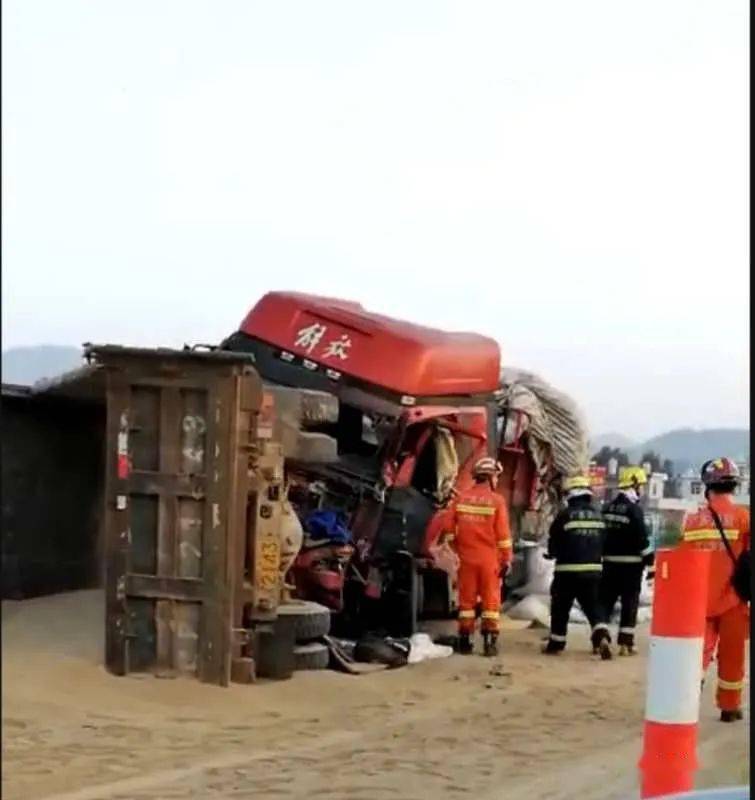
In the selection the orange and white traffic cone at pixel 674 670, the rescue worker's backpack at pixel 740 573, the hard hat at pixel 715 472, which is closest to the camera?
the orange and white traffic cone at pixel 674 670

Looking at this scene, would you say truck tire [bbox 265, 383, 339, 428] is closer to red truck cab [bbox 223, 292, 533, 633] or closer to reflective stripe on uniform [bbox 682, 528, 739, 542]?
red truck cab [bbox 223, 292, 533, 633]

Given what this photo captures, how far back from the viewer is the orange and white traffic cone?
4.07 m

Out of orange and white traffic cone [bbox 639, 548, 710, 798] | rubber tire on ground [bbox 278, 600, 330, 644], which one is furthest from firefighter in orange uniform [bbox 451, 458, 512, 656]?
orange and white traffic cone [bbox 639, 548, 710, 798]

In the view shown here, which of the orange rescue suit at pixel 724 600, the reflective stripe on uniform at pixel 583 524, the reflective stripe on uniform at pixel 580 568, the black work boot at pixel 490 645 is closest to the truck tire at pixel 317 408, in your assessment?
the black work boot at pixel 490 645

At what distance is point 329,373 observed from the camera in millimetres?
9164

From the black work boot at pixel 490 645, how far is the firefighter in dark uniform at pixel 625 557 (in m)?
1.11

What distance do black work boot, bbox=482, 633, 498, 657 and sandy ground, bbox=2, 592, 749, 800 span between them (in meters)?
0.57

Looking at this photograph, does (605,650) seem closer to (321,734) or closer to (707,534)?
(707,534)

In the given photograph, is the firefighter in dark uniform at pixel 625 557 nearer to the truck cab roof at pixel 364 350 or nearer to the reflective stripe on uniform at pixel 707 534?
the truck cab roof at pixel 364 350

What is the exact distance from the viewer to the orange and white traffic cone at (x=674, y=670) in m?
4.07

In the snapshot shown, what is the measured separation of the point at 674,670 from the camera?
412cm

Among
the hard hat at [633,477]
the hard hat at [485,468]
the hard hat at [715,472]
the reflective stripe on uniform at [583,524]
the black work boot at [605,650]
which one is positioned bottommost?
the black work boot at [605,650]

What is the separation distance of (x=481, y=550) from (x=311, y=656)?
167 centimetres

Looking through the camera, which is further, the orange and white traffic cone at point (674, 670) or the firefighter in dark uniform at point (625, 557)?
the firefighter in dark uniform at point (625, 557)
